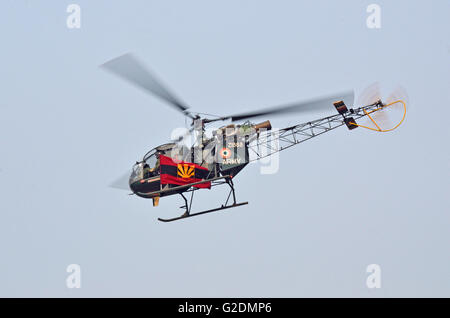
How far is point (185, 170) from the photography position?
22328 millimetres

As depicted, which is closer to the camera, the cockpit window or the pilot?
the pilot

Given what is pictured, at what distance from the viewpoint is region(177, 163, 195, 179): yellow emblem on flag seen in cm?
2233

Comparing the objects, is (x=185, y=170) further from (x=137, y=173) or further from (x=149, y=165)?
(x=137, y=173)

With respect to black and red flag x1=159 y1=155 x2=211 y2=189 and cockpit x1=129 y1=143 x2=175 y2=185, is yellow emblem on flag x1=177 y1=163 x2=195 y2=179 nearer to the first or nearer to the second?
black and red flag x1=159 y1=155 x2=211 y2=189

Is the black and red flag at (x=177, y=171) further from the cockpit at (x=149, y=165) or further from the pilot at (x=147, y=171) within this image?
the pilot at (x=147, y=171)

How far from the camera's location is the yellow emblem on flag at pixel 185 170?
22.3 m

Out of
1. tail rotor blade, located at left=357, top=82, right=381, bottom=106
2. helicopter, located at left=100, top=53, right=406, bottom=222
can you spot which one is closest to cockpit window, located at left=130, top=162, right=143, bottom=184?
helicopter, located at left=100, top=53, right=406, bottom=222

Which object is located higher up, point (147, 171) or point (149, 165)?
point (149, 165)

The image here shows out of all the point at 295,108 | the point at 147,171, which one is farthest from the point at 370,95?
the point at 147,171

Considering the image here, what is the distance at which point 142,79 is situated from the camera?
19.9m

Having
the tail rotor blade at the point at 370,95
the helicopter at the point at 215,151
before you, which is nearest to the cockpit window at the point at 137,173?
the helicopter at the point at 215,151

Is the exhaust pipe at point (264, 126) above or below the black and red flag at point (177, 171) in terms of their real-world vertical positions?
above
